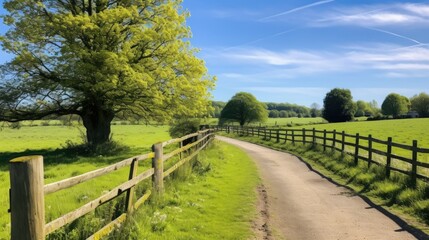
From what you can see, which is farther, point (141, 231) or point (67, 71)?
point (67, 71)

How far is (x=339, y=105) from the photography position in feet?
350

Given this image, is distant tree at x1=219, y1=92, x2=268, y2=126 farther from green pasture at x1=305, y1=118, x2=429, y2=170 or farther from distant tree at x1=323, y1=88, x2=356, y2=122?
green pasture at x1=305, y1=118, x2=429, y2=170

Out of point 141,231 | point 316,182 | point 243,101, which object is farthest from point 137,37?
point 243,101

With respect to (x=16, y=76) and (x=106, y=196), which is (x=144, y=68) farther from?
(x=106, y=196)

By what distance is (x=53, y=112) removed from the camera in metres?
23.3

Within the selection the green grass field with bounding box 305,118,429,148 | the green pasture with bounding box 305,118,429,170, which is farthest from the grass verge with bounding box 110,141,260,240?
the green grass field with bounding box 305,118,429,148

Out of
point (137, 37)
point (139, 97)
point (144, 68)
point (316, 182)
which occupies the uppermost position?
point (137, 37)

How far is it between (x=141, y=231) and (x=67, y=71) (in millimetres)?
15774

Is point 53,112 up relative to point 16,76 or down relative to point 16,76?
down

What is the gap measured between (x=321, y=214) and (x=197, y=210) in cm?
283

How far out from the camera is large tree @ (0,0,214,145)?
19375mm

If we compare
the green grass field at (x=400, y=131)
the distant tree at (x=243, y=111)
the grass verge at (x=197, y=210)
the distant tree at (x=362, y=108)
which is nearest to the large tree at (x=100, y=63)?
the grass verge at (x=197, y=210)

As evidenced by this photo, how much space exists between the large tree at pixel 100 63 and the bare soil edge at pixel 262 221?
1144cm

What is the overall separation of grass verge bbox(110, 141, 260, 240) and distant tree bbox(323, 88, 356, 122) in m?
100.0
